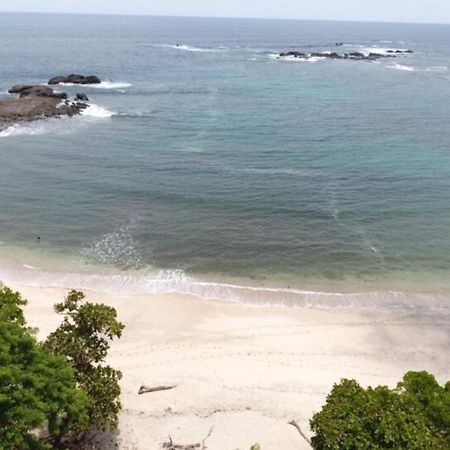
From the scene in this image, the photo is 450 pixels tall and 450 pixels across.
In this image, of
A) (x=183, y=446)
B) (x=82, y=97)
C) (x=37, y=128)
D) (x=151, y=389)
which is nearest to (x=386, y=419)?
(x=183, y=446)

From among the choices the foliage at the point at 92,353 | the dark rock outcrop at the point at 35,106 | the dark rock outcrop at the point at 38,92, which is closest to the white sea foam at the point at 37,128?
the dark rock outcrop at the point at 35,106

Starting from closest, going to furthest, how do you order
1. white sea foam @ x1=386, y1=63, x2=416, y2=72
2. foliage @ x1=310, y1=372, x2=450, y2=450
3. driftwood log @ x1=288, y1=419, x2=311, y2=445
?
foliage @ x1=310, y1=372, x2=450, y2=450, driftwood log @ x1=288, y1=419, x2=311, y2=445, white sea foam @ x1=386, y1=63, x2=416, y2=72

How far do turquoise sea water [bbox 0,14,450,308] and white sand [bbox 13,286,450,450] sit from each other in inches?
98.4

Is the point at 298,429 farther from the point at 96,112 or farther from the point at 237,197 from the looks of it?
the point at 96,112

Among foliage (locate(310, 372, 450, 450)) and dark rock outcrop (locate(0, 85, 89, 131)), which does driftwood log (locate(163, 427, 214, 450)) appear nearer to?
foliage (locate(310, 372, 450, 450))

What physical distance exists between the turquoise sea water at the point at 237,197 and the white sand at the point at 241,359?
8.20 ft

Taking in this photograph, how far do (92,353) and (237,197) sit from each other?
29.3 m

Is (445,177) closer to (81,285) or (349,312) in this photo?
(349,312)

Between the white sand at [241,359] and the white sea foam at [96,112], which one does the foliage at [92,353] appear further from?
the white sea foam at [96,112]

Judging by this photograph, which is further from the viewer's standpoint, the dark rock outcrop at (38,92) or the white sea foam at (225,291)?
the dark rock outcrop at (38,92)

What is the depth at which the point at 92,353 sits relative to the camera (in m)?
20.5

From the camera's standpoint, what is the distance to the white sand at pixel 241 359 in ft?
74.4

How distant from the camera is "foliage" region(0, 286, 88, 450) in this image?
16.3m

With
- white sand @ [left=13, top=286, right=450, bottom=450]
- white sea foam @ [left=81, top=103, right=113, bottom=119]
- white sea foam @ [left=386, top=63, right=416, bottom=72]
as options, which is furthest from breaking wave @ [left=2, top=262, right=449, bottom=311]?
white sea foam @ [left=386, top=63, right=416, bottom=72]
